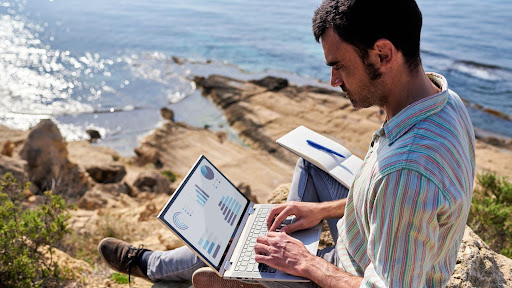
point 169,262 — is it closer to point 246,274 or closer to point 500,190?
point 246,274

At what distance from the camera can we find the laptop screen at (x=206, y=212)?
256 centimetres

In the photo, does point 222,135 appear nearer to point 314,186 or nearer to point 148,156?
point 148,156

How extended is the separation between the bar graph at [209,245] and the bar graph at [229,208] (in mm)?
282

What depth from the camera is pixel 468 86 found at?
19.2 meters

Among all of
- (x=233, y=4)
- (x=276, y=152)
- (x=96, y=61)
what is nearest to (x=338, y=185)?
(x=276, y=152)

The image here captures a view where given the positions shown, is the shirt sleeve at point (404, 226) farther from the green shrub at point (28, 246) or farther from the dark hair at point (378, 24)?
the green shrub at point (28, 246)

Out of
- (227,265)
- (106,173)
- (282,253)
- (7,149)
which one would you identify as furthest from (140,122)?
(282,253)

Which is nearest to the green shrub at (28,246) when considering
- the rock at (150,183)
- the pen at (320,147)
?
the pen at (320,147)

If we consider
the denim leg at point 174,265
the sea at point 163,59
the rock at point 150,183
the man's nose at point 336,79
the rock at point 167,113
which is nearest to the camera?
the man's nose at point 336,79

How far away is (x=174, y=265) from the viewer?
312 cm

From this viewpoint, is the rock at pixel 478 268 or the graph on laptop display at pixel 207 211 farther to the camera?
the rock at pixel 478 268

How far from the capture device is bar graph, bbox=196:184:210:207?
2827 mm

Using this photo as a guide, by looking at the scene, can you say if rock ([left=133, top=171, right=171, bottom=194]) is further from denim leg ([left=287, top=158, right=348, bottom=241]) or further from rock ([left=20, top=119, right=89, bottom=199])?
denim leg ([left=287, top=158, right=348, bottom=241])

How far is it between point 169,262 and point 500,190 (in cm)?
482
